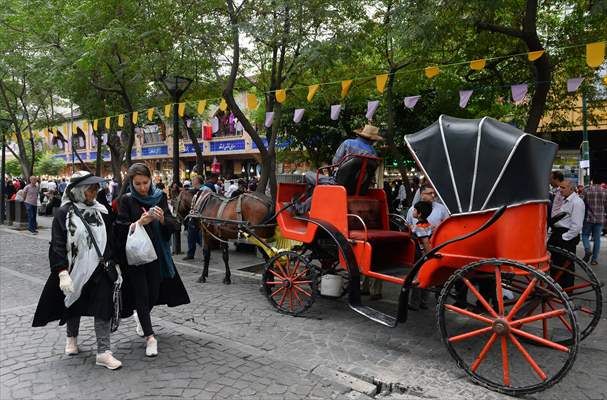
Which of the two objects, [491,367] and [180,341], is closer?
[491,367]

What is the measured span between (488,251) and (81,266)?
3901 mm

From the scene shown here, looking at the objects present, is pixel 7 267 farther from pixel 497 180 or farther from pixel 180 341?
pixel 497 180

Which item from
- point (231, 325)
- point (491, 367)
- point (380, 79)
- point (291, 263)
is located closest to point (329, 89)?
point (380, 79)

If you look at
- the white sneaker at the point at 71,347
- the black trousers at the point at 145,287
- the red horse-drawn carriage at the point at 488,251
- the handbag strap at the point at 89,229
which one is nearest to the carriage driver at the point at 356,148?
the red horse-drawn carriage at the point at 488,251

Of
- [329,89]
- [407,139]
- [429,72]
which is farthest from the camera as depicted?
[329,89]

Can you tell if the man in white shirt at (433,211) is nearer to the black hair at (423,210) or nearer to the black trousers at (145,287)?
the black hair at (423,210)

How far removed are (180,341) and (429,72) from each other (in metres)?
6.50

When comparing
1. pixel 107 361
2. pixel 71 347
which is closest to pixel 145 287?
pixel 107 361

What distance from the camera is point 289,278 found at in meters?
6.02

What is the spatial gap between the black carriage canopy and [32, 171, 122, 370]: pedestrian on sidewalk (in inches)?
131

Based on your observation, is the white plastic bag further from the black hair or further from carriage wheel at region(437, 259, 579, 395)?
the black hair

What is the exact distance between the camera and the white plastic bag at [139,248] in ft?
13.6

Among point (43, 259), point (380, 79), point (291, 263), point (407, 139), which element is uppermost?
point (380, 79)

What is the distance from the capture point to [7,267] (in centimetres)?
938
